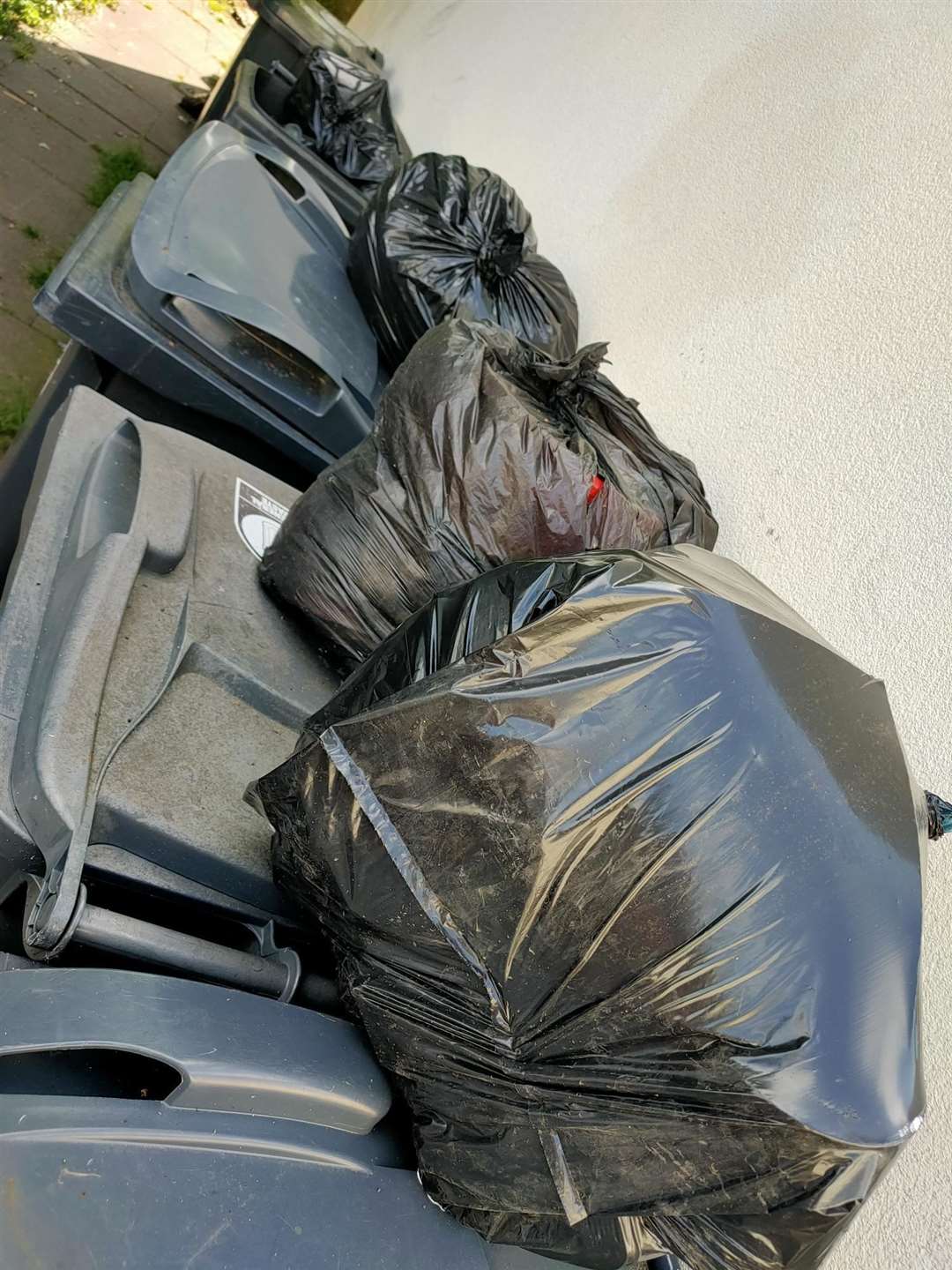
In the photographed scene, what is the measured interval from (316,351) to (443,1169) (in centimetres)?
155

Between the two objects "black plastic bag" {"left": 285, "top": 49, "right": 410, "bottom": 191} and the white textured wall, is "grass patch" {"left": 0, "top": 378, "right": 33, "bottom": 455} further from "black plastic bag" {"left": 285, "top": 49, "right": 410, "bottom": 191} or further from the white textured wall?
the white textured wall

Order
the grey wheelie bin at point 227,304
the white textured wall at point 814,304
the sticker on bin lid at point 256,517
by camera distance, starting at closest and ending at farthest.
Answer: the white textured wall at point 814,304, the sticker on bin lid at point 256,517, the grey wheelie bin at point 227,304

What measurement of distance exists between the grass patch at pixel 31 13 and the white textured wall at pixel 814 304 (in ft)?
7.25

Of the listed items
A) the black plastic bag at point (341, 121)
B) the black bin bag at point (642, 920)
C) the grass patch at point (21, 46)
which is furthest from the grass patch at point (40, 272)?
the black bin bag at point (642, 920)

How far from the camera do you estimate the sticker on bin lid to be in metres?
1.56

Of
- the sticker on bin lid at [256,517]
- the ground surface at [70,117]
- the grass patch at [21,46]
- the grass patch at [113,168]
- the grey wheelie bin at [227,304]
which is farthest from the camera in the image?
the grass patch at [21,46]

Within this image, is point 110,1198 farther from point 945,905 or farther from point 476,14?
point 476,14

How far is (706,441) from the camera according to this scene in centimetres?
178

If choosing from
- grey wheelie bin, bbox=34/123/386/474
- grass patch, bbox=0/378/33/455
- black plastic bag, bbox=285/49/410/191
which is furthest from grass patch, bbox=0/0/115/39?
grey wheelie bin, bbox=34/123/386/474

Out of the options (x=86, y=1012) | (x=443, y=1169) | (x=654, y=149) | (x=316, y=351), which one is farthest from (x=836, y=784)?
(x=654, y=149)

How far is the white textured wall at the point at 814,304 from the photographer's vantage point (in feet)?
4.18

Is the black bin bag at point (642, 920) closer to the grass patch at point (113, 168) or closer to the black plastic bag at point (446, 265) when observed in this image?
the black plastic bag at point (446, 265)

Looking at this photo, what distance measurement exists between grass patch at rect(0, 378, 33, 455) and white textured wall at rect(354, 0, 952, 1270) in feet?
4.89

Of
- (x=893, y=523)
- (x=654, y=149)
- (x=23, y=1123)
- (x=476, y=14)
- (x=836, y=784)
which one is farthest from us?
(x=476, y=14)
